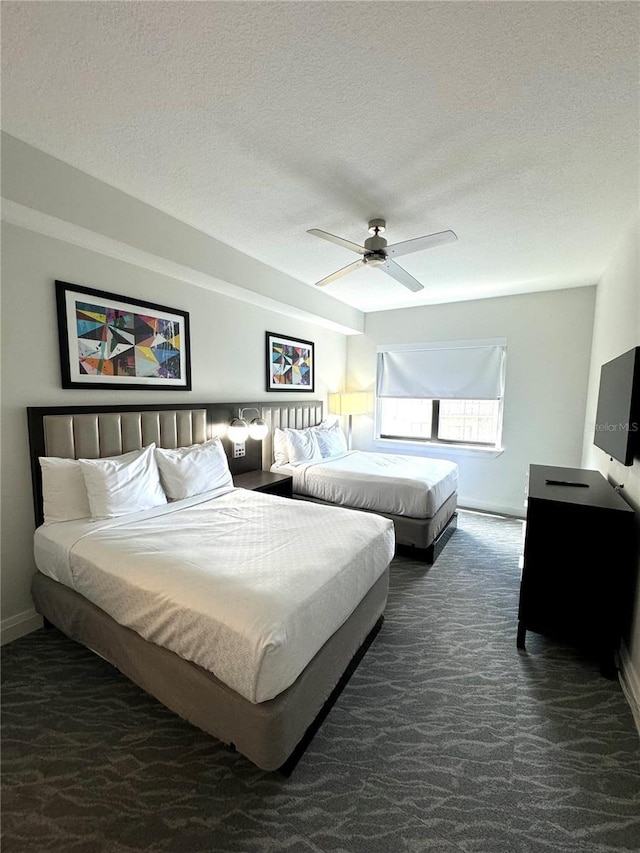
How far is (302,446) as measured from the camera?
13.2ft

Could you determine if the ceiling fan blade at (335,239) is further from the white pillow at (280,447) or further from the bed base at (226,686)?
the white pillow at (280,447)

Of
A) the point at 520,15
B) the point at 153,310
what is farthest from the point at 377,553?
the point at 153,310

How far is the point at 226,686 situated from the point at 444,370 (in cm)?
436

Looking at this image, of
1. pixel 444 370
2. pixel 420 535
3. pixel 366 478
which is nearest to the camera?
pixel 420 535

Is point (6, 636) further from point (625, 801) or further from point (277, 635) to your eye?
point (625, 801)

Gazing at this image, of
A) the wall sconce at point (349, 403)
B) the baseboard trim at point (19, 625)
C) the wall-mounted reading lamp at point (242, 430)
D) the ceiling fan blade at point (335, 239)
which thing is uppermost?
the ceiling fan blade at point (335, 239)

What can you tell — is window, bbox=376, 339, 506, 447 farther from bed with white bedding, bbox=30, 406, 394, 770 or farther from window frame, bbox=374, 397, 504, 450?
bed with white bedding, bbox=30, 406, 394, 770

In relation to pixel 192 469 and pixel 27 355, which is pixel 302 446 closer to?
pixel 192 469

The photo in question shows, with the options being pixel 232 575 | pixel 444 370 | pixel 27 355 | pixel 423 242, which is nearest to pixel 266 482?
pixel 232 575

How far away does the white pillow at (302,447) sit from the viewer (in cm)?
396

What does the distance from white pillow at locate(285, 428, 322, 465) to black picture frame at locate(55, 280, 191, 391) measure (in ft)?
4.27

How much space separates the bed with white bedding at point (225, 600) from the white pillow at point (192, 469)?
0.87ft

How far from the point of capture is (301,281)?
3.89m

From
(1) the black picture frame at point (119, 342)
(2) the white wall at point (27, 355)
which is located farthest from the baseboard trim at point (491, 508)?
(2) the white wall at point (27, 355)
